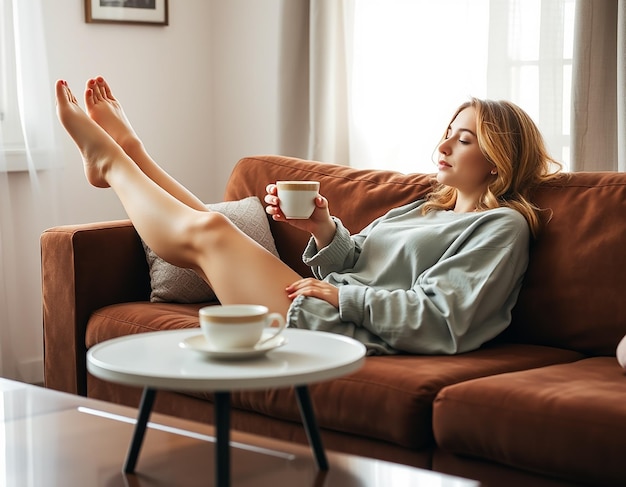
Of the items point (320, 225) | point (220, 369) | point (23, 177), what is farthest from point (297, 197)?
point (23, 177)

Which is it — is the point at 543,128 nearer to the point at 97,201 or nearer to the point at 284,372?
the point at 97,201

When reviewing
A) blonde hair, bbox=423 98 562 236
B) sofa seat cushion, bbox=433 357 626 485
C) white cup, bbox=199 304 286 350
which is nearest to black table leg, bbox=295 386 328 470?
white cup, bbox=199 304 286 350

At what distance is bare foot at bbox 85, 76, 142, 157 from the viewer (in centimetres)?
307

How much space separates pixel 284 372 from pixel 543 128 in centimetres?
213

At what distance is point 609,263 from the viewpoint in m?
2.41

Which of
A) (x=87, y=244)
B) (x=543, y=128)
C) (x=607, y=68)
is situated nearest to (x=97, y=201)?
(x=87, y=244)

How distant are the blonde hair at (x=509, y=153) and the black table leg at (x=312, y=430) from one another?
1.12 metres

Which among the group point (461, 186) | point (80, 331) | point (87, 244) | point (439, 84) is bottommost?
point (80, 331)

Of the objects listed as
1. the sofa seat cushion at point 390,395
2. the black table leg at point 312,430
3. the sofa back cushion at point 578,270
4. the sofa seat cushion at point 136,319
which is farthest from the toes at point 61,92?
the black table leg at point 312,430

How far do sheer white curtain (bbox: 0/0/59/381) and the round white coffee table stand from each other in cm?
219

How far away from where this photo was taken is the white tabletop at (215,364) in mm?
1386

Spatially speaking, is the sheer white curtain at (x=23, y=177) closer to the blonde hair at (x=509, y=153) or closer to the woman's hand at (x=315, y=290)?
the woman's hand at (x=315, y=290)

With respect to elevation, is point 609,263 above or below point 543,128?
below

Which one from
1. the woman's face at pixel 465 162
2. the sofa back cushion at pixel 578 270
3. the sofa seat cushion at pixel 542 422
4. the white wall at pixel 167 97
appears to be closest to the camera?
the sofa seat cushion at pixel 542 422
